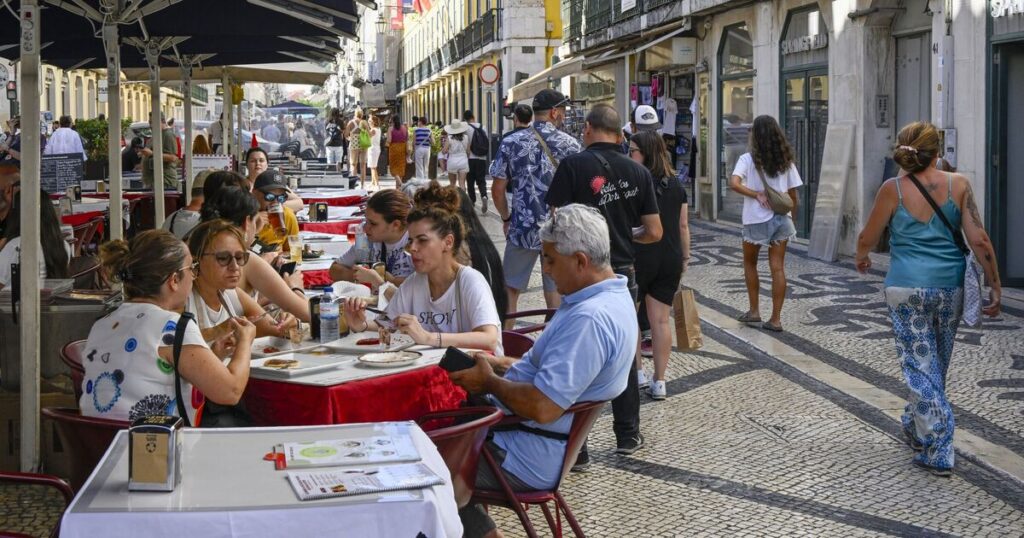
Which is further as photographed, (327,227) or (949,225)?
(327,227)

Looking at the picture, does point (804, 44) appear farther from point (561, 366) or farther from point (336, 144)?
point (336, 144)

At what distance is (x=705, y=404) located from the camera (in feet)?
24.0

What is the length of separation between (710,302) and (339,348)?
7.01m

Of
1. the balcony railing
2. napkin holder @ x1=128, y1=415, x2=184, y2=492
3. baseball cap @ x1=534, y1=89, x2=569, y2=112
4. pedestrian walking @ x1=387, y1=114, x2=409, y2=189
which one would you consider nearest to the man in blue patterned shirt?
baseball cap @ x1=534, y1=89, x2=569, y2=112

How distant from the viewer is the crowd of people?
13.1 ft

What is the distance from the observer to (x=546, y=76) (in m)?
25.9

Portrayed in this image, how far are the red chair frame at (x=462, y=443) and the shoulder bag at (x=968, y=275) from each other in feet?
9.24

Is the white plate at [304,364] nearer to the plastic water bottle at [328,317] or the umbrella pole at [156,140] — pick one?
the plastic water bottle at [328,317]

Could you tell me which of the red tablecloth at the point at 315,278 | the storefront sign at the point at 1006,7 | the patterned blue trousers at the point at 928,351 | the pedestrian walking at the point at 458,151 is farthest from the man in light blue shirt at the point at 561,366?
the pedestrian walking at the point at 458,151

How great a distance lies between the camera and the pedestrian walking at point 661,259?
24.0ft

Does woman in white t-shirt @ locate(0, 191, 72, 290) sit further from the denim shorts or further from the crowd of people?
the denim shorts

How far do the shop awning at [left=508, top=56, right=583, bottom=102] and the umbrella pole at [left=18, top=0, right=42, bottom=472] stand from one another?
2009cm

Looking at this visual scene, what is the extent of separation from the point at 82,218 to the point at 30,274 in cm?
540

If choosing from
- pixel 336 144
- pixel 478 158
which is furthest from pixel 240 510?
pixel 336 144
